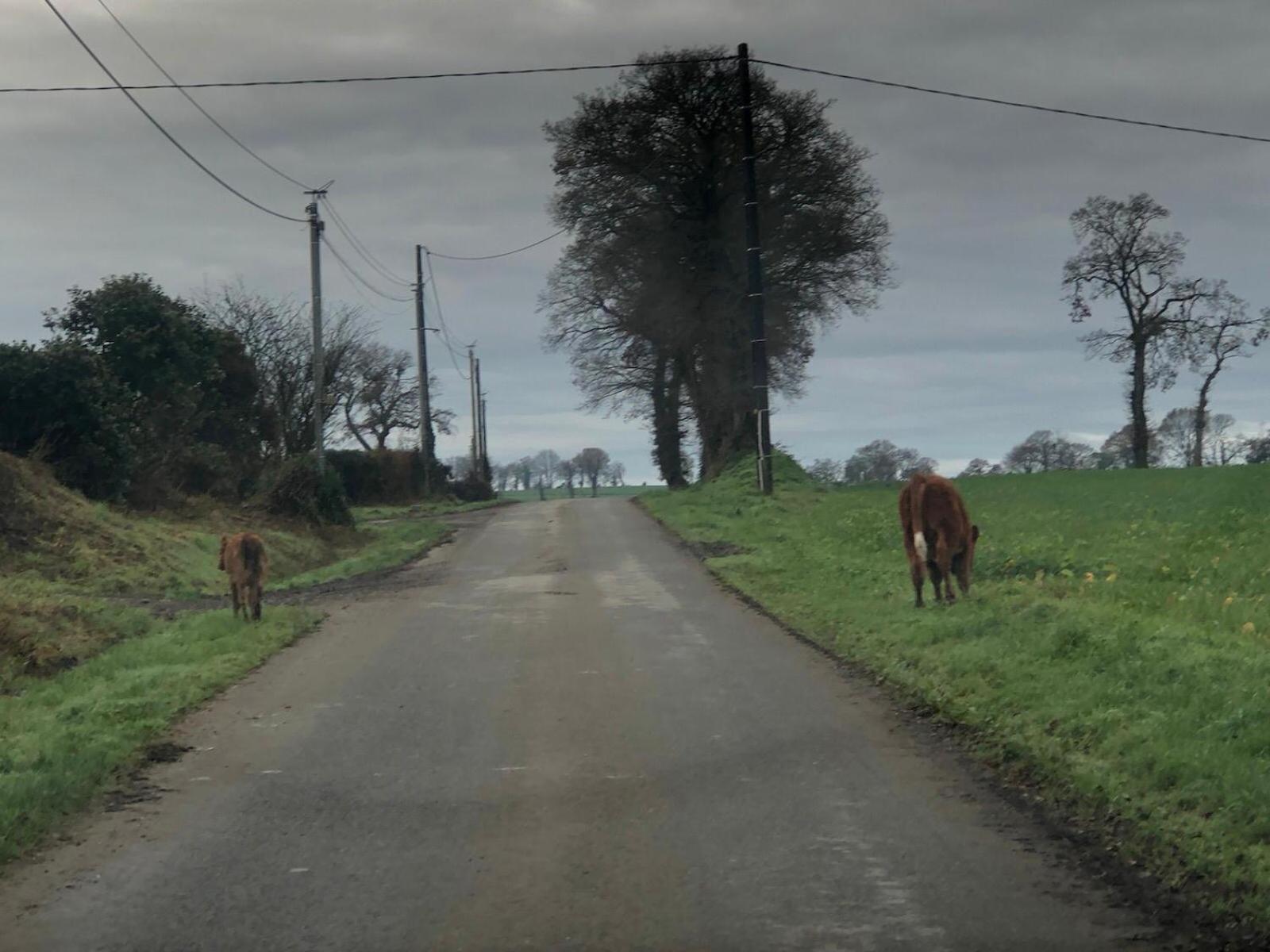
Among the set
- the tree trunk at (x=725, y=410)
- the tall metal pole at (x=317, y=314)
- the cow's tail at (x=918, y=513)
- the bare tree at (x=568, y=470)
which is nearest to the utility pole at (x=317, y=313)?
the tall metal pole at (x=317, y=314)

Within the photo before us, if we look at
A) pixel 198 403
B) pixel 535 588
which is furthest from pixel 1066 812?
pixel 198 403

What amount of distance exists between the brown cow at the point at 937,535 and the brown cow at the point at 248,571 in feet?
23.9

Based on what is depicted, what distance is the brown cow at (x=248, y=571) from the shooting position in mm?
16125

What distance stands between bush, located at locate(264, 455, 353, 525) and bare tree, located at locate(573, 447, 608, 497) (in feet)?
344

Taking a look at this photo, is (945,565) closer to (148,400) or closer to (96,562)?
(96,562)

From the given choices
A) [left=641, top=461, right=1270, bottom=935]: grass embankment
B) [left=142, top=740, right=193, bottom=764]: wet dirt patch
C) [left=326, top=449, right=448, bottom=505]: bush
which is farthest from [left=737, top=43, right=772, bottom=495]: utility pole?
[left=326, top=449, right=448, bottom=505]: bush

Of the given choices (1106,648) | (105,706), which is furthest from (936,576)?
(105,706)

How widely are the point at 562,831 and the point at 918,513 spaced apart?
27.5ft

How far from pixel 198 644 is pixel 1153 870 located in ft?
34.1

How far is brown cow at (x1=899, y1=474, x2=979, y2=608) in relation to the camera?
1431 centimetres

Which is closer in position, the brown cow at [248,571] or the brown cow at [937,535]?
the brown cow at [937,535]

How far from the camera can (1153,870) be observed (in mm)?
6000

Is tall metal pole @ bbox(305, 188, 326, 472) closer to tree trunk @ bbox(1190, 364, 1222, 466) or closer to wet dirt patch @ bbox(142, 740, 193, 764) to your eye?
wet dirt patch @ bbox(142, 740, 193, 764)

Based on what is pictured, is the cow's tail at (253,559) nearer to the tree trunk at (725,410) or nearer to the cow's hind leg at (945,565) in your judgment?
the cow's hind leg at (945,565)
